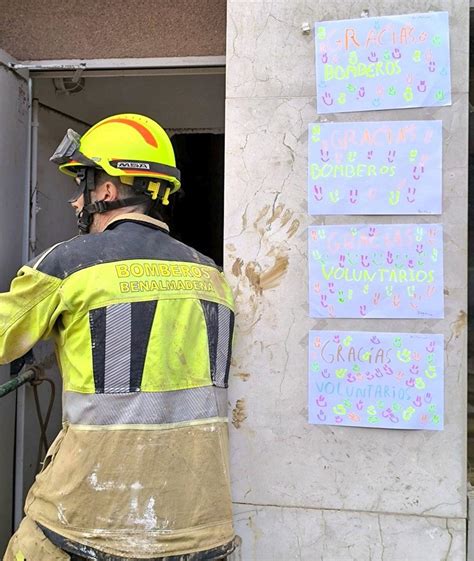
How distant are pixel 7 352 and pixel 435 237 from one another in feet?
5.27

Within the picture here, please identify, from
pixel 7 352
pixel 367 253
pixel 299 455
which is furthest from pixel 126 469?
pixel 367 253

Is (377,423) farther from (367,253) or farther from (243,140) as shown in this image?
(243,140)

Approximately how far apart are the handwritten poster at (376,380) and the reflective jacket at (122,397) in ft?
2.06

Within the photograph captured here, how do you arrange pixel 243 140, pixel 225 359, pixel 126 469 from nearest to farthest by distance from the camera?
pixel 126 469, pixel 225 359, pixel 243 140

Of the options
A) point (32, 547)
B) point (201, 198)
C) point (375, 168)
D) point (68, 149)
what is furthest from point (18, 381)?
point (201, 198)

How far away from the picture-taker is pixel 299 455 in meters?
2.32

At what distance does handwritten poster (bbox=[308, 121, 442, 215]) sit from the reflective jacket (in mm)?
799

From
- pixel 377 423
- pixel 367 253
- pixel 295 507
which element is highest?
pixel 367 253

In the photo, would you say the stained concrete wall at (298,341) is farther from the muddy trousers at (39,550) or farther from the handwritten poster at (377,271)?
the muddy trousers at (39,550)

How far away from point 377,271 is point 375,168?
41 cm

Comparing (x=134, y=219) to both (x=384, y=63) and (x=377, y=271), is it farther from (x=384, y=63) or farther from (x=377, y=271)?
(x=384, y=63)

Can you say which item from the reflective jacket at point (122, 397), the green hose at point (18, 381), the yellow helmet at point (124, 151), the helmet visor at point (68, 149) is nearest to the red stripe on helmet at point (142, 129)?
the yellow helmet at point (124, 151)

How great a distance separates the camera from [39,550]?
177 cm

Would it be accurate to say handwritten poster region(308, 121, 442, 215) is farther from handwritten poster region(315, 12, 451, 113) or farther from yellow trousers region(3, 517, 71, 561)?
yellow trousers region(3, 517, 71, 561)
